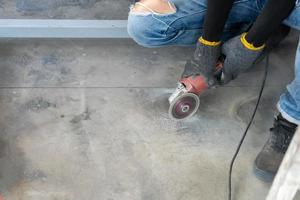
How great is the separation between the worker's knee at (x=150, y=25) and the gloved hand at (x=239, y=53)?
22cm

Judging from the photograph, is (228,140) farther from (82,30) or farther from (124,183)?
(82,30)

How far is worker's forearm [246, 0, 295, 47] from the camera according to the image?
121 cm

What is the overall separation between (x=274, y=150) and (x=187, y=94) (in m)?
0.33

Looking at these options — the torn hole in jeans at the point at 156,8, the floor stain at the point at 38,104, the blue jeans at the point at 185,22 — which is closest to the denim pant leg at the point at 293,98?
the blue jeans at the point at 185,22

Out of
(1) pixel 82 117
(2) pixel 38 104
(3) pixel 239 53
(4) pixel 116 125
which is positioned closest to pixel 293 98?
(3) pixel 239 53

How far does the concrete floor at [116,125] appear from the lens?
4.45ft

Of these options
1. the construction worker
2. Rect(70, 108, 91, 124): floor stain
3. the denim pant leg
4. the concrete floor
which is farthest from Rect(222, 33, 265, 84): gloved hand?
Rect(70, 108, 91, 124): floor stain

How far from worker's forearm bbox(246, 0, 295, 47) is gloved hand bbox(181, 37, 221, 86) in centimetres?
11

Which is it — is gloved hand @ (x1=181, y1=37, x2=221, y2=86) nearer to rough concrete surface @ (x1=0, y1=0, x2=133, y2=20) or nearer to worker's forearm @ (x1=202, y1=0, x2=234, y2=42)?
worker's forearm @ (x1=202, y1=0, x2=234, y2=42)

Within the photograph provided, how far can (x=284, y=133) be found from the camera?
1.37 m

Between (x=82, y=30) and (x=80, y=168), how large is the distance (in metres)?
0.60

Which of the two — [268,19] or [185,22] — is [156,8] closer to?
[185,22]

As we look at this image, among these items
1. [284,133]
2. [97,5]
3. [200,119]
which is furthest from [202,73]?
[97,5]

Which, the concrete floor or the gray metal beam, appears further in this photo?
the gray metal beam
